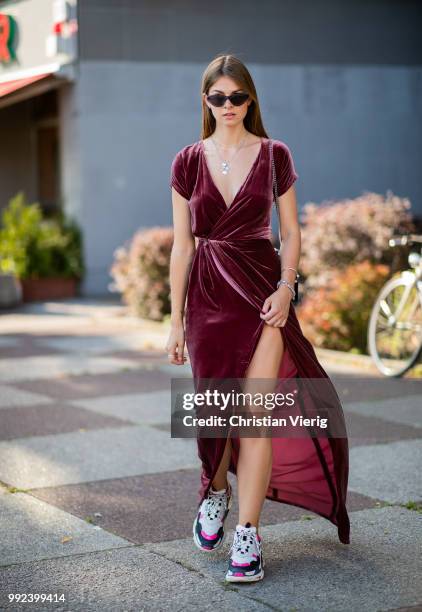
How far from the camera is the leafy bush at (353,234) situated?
10930 mm

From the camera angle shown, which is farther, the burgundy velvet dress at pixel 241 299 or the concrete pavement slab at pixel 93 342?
the concrete pavement slab at pixel 93 342

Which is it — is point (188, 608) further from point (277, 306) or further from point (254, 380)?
point (277, 306)

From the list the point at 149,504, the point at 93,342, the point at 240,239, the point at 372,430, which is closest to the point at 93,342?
the point at 93,342

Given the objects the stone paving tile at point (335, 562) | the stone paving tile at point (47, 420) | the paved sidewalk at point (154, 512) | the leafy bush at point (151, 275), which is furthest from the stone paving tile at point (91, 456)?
the leafy bush at point (151, 275)

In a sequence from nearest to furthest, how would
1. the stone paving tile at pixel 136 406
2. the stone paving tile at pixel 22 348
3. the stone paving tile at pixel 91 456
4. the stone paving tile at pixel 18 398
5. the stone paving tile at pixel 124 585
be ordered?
the stone paving tile at pixel 124 585 < the stone paving tile at pixel 91 456 < the stone paving tile at pixel 136 406 < the stone paving tile at pixel 18 398 < the stone paving tile at pixel 22 348

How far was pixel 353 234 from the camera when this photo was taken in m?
11.0

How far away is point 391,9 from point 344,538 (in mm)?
15215

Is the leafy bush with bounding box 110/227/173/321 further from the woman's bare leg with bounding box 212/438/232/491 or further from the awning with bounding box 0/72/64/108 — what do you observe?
the woman's bare leg with bounding box 212/438/232/491

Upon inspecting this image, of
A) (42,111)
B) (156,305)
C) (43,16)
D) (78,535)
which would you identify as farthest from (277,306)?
(42,111)

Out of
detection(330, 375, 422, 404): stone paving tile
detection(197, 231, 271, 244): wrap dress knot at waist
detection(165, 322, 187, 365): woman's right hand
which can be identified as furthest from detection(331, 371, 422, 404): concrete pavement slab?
detection(197, 231, 271, 244): wrap dress knot at waist

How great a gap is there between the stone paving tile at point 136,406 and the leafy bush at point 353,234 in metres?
3.33

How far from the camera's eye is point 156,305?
13.2 metres

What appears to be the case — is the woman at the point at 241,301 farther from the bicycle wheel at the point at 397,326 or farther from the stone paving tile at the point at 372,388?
the bicycle wheel at the point at 397,326

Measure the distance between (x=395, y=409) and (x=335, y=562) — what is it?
10.8ft
